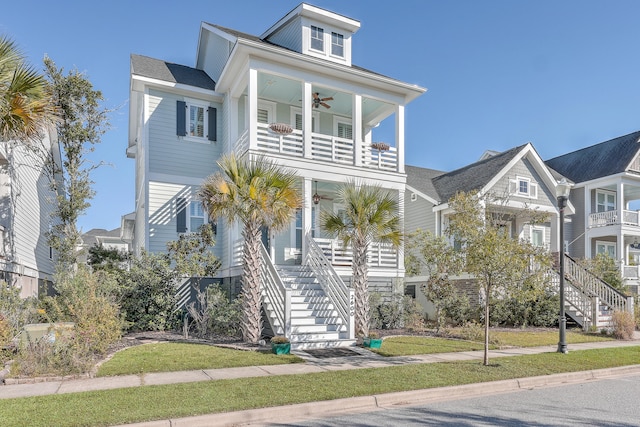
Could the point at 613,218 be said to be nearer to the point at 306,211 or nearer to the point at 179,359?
the point at 306,211

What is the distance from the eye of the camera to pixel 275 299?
12305 millimetres

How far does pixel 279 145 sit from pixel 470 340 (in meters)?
8.74

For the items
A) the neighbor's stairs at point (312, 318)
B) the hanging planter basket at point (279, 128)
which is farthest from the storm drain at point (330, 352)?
the hanging planter basket at point (279, 128)

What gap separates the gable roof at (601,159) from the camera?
1017 inches

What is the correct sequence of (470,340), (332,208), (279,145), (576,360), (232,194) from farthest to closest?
(332,208)
(279,145)
(470,340)
(232,194)
(576,360)

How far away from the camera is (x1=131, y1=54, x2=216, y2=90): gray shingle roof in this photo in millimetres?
16875

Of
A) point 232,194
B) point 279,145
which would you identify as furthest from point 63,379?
point 279,145

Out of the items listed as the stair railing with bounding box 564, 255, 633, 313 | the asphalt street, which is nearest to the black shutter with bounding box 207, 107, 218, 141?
the asphalt street

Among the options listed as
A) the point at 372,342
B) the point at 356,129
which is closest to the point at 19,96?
the point at 372,342

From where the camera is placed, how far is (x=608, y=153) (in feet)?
89.7

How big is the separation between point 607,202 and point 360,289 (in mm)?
22621

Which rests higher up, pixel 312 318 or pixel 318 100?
pixel 318 100

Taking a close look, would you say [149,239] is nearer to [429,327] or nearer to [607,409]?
[429,327]

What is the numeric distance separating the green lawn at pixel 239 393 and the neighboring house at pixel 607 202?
61.8 feet
